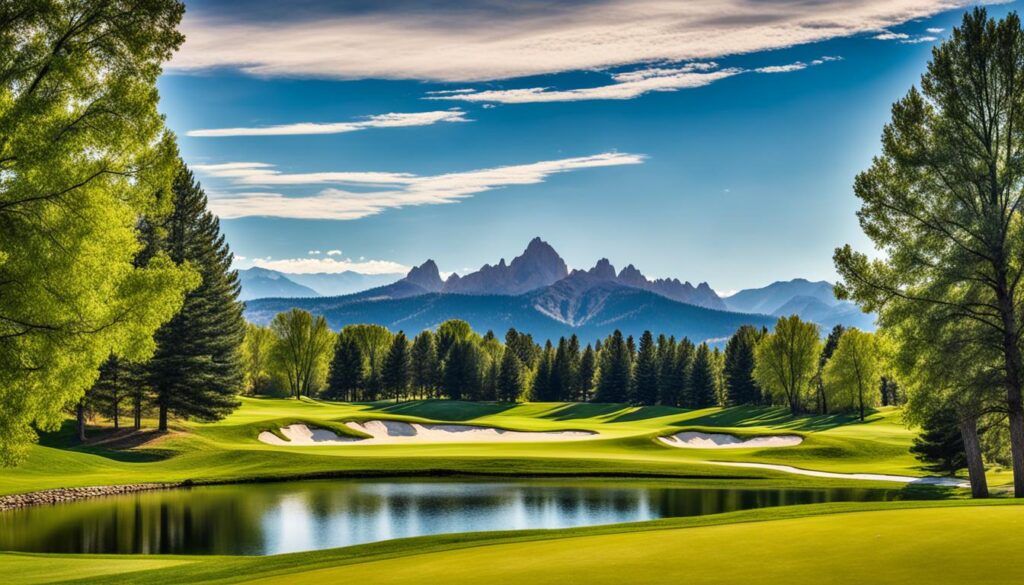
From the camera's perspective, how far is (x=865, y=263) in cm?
2681

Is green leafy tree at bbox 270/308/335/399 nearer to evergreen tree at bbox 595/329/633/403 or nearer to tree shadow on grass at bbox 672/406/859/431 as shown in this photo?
evergreen tree at bbox 595/329/633/403

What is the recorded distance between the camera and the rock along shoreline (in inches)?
1249

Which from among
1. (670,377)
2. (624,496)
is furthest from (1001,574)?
(670,377)

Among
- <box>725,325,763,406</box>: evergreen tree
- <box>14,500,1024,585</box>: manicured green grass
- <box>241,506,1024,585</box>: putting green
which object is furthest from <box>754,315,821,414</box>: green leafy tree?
<box>241,506,1024,585</box>: putting green

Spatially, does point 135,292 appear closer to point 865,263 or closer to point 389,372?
point 865,263

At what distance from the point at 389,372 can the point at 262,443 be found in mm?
66557

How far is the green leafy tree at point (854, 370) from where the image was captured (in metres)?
79.3

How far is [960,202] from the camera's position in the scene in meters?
25.5

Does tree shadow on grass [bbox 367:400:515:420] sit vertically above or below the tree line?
below

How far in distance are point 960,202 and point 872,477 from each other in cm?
1915

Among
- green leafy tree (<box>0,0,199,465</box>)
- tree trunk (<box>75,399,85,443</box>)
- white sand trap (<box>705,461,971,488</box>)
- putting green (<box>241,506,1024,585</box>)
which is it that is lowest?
white sand trap (<box>705,461,971,488</box>)

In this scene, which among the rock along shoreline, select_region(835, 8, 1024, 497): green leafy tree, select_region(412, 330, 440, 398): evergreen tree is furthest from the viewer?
select_region(412, 330, 440, 398): evergreen tree

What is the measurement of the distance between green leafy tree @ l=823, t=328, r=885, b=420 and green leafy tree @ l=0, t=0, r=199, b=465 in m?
74.0

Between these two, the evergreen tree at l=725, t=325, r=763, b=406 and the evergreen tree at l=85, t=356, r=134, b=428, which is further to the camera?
the evergreen tree at l=725, t=325, r=763, b=406
